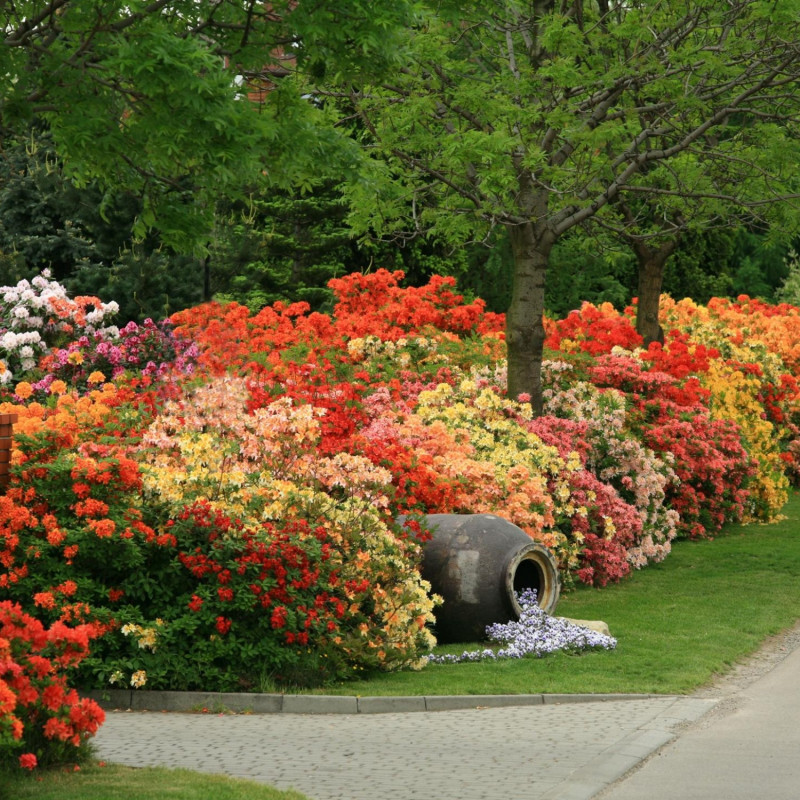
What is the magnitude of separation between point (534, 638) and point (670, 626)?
2.00m

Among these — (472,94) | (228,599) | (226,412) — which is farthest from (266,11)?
(472,94)

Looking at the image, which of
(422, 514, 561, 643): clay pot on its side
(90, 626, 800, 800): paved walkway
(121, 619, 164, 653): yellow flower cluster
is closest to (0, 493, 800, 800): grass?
(422, 514, 561, 643): clay pot on its side

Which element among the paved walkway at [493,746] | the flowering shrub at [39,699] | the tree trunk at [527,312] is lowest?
the paved walkway at [493,746]

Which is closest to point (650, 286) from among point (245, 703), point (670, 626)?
point (670, 626)

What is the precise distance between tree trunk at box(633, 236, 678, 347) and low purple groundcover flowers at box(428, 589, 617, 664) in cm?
1309

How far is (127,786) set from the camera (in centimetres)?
695

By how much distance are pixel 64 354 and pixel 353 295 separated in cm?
586

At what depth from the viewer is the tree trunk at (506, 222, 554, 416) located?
1680cm

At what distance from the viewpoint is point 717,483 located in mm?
19688

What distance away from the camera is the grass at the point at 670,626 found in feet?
33.8

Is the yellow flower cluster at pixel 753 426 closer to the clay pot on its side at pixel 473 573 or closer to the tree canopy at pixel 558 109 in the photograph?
the tree canopy at pixel 558 109

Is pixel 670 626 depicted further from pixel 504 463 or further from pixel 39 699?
pixel 39 699

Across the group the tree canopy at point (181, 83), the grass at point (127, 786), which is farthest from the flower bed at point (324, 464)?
the tree canopy at point (181, 83)

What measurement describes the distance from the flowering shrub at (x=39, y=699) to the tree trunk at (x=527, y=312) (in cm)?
1017
